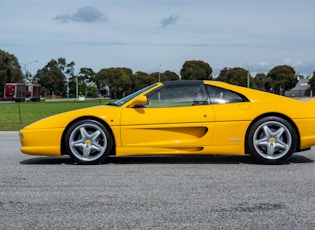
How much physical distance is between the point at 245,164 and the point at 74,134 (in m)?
2.59

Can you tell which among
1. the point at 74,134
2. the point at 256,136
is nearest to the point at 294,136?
the point at 256,136

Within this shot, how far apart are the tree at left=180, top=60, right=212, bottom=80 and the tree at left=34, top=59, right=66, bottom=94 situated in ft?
147

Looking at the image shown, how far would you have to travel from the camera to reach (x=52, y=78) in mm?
130250

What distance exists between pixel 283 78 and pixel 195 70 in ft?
77.2

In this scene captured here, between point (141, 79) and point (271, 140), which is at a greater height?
point (141, 79)

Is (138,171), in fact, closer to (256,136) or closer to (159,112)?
(159,112)

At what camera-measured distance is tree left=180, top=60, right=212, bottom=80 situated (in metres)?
96.4

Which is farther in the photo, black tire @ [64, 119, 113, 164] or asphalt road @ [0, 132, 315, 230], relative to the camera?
black tire @ [64, 119, 113, 164]

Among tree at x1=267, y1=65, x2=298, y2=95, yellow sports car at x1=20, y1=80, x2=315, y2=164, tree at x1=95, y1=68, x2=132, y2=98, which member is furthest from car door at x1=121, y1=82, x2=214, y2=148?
tree at x1=267, y1=65, x2=298, y2=95

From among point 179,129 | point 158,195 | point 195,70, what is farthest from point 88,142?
point 195,70

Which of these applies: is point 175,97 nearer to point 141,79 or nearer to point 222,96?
point 222,96

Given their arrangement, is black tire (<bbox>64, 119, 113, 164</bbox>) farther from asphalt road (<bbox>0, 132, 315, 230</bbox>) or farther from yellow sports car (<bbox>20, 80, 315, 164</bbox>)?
asphalt road (<bbox>0, 132, 315, 230</bbox>)

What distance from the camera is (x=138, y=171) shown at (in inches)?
254

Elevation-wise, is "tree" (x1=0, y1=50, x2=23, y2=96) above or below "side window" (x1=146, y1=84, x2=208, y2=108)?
above
